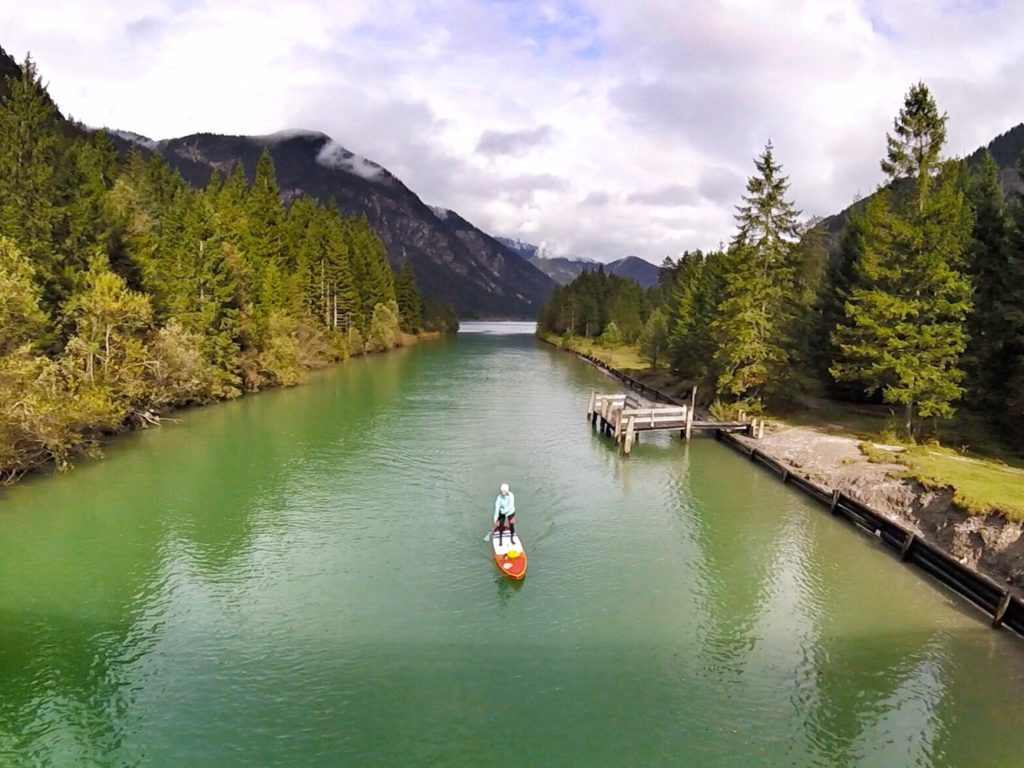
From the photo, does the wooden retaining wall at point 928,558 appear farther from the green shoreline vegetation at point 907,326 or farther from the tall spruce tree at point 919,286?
the tall spruce tree at point 919,286

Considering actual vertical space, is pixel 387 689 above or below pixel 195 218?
below

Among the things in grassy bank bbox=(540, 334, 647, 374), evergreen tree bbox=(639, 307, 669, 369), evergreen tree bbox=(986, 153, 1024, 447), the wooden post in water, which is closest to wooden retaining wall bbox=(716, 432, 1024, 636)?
the wooden post in water

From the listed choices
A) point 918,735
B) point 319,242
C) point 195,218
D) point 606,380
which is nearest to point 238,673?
point 918,735

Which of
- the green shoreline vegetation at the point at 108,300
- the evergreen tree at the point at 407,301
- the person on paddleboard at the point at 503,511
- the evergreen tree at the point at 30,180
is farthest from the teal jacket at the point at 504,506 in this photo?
the evergreen tree at the point at 407,301

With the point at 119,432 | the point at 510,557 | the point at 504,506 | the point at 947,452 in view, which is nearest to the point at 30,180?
the point at 119,432

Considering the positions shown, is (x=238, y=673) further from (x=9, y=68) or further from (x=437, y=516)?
(x=9, y=68)

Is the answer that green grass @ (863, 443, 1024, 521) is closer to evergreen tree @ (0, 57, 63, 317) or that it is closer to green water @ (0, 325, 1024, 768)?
green water @ (0, 325, 1024, 768)

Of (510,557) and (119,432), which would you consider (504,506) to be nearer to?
(510,557)
